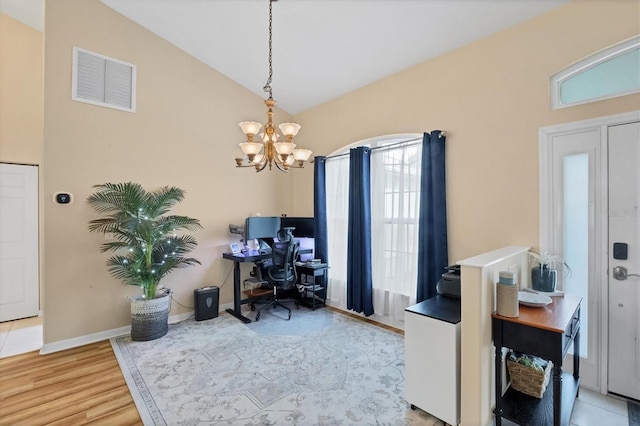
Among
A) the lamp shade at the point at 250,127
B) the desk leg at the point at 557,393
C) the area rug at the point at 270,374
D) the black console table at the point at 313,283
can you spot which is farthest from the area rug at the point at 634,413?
the lamp shade at the point at 250,127

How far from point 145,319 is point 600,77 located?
495 centimetres

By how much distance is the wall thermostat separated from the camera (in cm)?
310

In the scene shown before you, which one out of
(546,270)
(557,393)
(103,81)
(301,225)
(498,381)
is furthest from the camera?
(301,225)

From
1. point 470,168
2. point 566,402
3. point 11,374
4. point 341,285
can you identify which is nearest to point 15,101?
point 11,374

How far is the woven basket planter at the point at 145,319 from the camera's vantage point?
10.7 feet

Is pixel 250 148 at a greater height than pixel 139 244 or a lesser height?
greater

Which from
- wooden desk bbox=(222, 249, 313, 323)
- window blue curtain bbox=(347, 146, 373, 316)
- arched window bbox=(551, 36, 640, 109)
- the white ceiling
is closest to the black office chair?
wooden desk bbox=(222, 249, 313, 323)

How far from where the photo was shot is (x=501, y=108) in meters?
2.73

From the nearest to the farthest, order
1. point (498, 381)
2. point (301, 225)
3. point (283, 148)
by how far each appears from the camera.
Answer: point (498, 381) → point (283, 148) → point (301, 225)

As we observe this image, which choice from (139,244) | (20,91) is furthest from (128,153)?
(20,91)

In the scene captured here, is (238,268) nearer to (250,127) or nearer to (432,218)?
(250,127)

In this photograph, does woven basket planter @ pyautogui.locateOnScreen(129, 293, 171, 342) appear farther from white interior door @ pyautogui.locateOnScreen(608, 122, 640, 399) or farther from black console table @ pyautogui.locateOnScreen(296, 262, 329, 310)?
white interior door @ pyautogui.locateOnScreen(608, 122, 640, 399)

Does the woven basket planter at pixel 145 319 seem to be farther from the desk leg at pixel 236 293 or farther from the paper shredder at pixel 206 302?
the desk leg at pixel 236 293

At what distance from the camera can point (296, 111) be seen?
500cm
